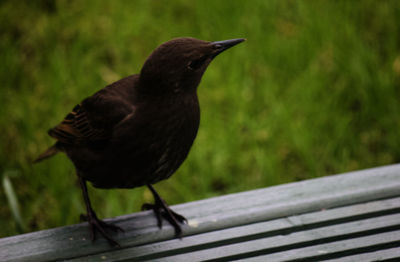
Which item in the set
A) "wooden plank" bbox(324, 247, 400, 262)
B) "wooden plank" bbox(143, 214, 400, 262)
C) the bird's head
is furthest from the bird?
"wooden plank" bbox(324, 247, 400, 262)

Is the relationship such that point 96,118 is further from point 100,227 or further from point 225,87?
point 225,87

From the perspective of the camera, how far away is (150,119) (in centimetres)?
180

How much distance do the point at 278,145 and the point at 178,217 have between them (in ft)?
5.04

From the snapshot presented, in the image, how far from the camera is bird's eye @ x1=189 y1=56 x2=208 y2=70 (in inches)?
69.0

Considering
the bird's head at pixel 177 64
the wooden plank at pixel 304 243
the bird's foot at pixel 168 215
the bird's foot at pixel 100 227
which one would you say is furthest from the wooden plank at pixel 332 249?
the bird's head at pixel 177 64

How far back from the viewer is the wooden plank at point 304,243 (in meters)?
1.88

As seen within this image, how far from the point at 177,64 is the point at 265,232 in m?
0.76

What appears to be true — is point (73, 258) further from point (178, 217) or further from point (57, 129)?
point (57, 129)

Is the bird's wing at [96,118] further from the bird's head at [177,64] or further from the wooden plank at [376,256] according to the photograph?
the wooden plank at [376,256]

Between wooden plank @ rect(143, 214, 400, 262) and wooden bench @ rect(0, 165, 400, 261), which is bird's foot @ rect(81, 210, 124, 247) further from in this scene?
wooden plank @ rect(143, 214, 400, 262)

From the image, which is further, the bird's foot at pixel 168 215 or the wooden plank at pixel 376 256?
the bird's foot at pixel 168 215

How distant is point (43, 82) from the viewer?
12.8 feet

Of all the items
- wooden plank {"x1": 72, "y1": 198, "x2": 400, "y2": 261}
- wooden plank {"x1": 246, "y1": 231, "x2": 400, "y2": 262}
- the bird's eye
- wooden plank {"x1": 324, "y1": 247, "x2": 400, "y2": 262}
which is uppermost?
the bird's eye

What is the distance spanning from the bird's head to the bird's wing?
15 cm
